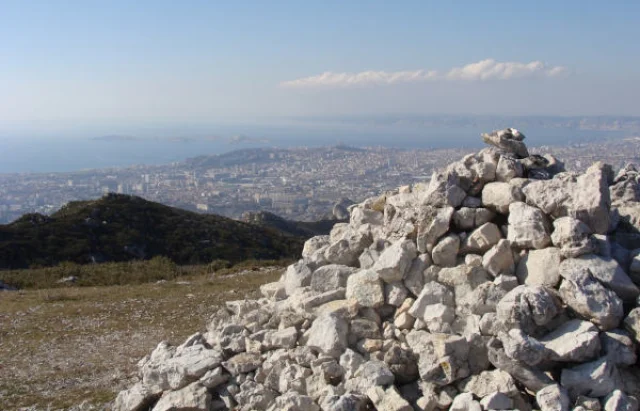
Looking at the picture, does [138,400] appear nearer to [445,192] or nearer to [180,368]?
[180,368]

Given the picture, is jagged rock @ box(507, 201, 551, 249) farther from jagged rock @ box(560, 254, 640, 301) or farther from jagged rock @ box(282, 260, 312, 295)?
jagged rock @ box(282, 260, 312, 295)

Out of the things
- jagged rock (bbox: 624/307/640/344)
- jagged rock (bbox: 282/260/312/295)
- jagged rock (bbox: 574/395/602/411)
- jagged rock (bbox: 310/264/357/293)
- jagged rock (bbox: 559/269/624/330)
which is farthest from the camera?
jagged rock (bbox: 282/260/312/295)

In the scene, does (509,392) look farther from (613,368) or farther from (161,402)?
(161,402)

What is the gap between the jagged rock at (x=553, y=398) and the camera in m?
8.17

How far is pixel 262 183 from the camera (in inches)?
6171

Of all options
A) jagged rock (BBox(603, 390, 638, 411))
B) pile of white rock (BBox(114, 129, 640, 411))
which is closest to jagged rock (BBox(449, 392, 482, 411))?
pile of white rock (BBox(114, 129, 640, 411))

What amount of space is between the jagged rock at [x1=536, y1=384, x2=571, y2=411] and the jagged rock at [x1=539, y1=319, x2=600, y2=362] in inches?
22.9

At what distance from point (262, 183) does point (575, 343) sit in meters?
150

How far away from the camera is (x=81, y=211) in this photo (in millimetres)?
44625

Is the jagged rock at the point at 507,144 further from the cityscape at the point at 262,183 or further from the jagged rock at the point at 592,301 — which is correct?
the cityscape at the point at 262,183

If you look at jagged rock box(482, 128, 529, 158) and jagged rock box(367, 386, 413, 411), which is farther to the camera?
jagged rock box(482, 128, 529, 158)

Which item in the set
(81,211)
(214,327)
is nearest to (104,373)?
(214,327)

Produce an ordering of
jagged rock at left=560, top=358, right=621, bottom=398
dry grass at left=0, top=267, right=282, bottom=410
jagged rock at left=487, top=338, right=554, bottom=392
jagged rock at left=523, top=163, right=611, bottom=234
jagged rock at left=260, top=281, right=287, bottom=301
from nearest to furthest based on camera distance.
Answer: jagged rock at left=560, top=358, right=621, bottom=398
jagged rock at left=487, top=338, right=554, bottom=392
jagged rock at left=523, top=163, right=611, bottom=234
dry grass at left=0, top=267, right=282, bottom=410
jagged rock at left=260, top=281, right=287, bottom=301

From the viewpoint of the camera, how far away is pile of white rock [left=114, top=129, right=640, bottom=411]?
8820mm
